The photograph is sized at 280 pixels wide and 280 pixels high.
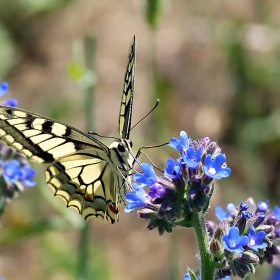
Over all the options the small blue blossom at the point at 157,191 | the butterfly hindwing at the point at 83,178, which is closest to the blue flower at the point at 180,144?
the small blue blossom at the point at 157,191

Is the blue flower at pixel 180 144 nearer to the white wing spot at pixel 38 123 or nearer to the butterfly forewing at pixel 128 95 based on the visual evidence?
the butterfly forewing at pixel 128 95

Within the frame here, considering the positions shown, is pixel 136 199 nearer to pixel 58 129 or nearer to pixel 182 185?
pixel 182 185

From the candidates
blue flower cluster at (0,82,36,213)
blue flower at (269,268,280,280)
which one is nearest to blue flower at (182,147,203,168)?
blue flower cluster at (0,82,36,213)

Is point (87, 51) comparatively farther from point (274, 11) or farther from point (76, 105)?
point (274, 11)

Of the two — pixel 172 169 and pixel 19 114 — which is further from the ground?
pixel 19 114

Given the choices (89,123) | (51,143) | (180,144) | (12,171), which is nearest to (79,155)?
(51,143)

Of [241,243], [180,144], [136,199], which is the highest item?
[180,144]

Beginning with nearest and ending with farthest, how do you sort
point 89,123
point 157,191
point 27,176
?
point 157,191 < point 27,176 < point 89,123

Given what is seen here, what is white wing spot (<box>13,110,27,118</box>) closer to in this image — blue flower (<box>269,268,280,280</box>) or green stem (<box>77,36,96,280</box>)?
green stem (<box>77,36,96,280</box>)
